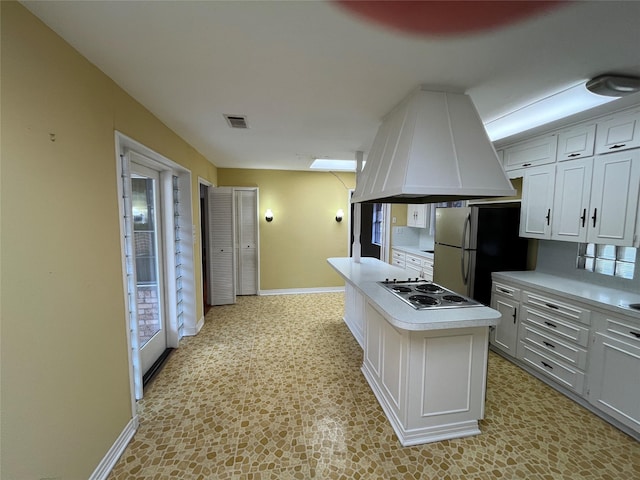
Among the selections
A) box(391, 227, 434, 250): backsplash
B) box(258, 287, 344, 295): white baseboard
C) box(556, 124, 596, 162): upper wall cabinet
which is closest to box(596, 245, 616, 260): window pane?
box(556, 124, 596, 162): upper wall cabinet

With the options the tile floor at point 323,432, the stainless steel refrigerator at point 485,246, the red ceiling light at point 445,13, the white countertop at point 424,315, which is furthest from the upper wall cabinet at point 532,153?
the tile floor at point 323,432

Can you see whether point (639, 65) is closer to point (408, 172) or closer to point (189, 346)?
point (408, 172)

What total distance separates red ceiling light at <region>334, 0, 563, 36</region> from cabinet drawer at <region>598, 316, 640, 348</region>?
2107mm

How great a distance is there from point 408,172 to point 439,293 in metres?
1.07

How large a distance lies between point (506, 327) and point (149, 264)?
3809 mm

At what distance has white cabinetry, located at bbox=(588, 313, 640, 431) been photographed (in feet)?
6.08

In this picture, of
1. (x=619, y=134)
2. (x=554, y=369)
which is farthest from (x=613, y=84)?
(x=554, y=369)

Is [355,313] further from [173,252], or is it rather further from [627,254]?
[627,254]

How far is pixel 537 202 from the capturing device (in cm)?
279

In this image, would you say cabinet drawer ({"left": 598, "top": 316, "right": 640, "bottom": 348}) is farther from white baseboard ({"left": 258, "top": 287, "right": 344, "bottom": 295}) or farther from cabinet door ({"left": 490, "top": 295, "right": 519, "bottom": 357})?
white baseboard ({"left": 258, "top": 287, "right": 344, "bottom": 295})

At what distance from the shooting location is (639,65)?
5.12ft

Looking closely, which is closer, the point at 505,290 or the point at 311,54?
the point at 311,54

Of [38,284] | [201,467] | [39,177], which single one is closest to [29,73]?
[39,177]

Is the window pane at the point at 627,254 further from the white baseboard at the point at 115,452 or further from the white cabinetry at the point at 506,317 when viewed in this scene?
the white baseboard at the point at 115,452
